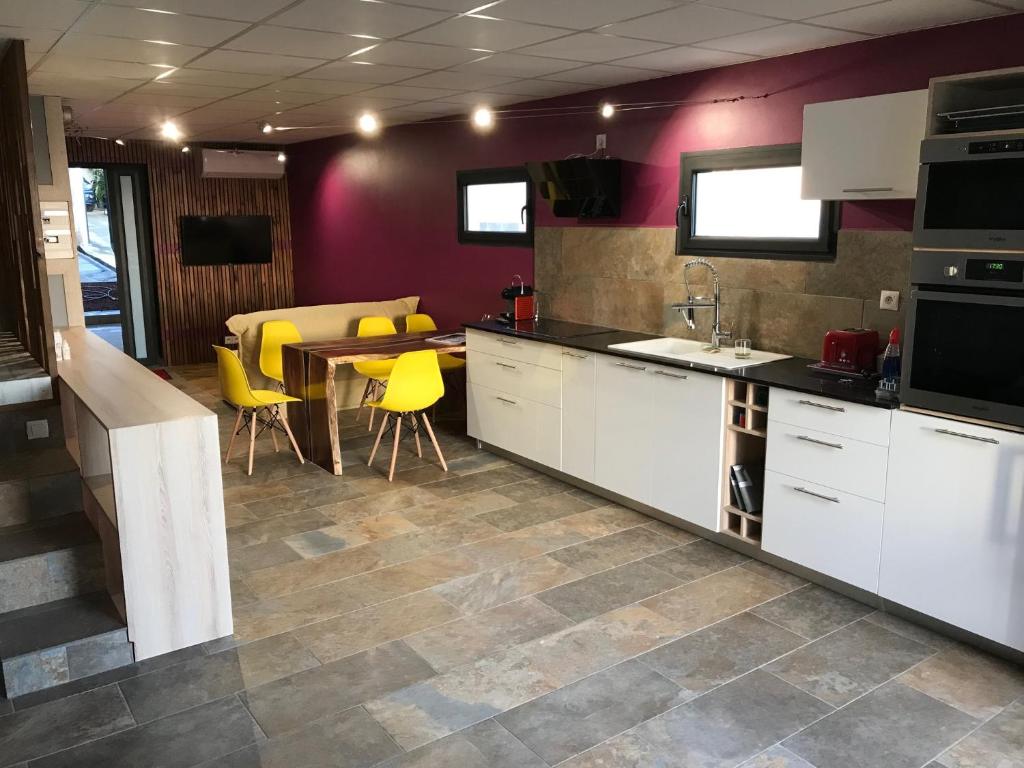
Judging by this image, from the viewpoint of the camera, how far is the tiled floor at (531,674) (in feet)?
8.53

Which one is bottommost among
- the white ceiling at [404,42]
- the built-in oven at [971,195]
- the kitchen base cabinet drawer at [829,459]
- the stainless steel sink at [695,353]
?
the kitchen base cabinet drawer at [829,459]

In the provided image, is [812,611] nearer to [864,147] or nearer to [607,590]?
[607,590]

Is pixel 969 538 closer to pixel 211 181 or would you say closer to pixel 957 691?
pixel 957 691

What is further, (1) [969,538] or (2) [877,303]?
(2) [877,303]

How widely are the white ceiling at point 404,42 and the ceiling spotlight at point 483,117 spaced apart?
139 mm

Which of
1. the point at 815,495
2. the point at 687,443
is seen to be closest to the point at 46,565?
the point at 687,443

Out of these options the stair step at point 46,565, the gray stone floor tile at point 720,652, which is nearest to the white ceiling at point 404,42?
the stair step at point 46,565

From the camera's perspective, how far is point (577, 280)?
5688 mm

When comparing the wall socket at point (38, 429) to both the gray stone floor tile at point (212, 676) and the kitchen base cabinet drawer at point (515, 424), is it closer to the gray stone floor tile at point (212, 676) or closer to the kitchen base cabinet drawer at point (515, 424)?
the gray stone floor tile at point (212, 676)

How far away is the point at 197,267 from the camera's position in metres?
9.30

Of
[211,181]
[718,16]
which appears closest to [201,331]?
[211,181]

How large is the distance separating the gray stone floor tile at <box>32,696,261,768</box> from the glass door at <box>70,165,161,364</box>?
7170 millimetres

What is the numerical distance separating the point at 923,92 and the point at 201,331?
803 centimetres

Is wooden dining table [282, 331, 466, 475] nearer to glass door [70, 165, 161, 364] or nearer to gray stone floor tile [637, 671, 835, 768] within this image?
gray stone floor tile [637, 671, 835, 768]
